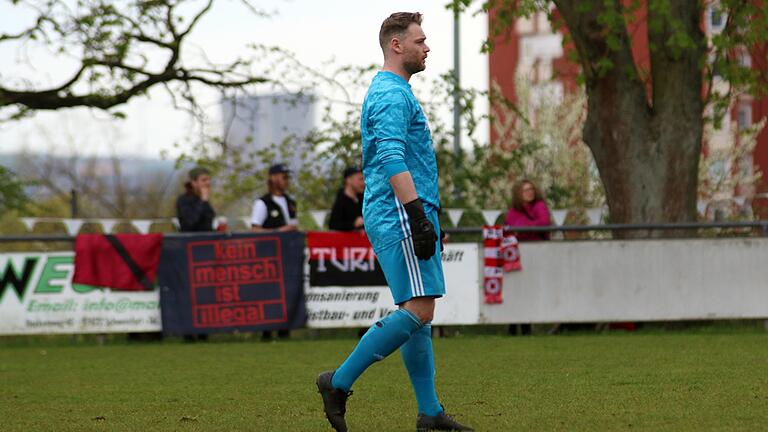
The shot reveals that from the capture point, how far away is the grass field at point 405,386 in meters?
6.92

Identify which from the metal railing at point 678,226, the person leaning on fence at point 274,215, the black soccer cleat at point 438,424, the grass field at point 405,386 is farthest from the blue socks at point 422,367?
the metal railing at point 678,226

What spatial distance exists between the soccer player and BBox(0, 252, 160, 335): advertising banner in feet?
28.7

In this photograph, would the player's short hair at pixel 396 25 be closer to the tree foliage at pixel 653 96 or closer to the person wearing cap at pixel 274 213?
the person wearing cap at pixel 274 213

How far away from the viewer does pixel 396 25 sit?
245 inches

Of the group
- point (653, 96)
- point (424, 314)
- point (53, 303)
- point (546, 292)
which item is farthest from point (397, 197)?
point (653, 96)

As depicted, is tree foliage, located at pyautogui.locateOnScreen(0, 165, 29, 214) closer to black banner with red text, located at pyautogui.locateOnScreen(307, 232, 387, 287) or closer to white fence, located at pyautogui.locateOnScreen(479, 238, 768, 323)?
black banner with red text, located at pyautogui.locateOnScreen(307, 232, 387, 287)

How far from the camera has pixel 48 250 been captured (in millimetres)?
14898

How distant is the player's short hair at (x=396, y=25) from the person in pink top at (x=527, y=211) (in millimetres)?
9057

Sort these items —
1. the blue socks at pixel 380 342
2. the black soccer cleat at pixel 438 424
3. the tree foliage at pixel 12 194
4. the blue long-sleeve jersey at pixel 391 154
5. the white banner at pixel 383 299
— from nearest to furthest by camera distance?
the blue long-sleeve jersey at pixel 391 154 < the blue socks at pixel 380 342 < the black soccer cleat at pixel 438 424 < the white banner at pixel 383 299 < the tree foliage at pixel 12 194

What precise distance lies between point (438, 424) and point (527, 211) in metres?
9.05

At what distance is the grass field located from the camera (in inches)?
272

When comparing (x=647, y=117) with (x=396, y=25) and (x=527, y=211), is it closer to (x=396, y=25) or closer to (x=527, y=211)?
(x=527, y=211)

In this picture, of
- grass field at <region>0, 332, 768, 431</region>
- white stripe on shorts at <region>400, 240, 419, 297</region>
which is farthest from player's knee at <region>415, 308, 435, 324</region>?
grass field at <region>0, 332, 768, 431</region>

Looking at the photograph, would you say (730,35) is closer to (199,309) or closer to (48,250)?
(199,309)
